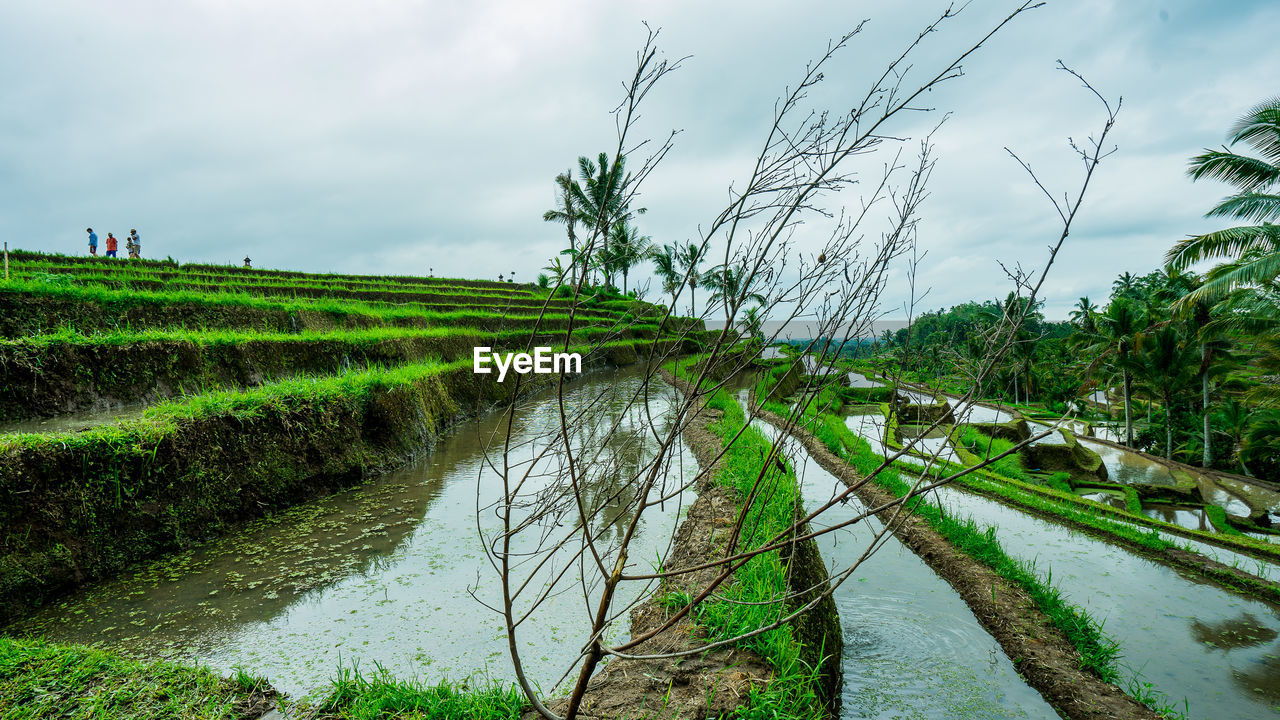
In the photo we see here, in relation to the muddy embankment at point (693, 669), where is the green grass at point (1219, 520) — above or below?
below

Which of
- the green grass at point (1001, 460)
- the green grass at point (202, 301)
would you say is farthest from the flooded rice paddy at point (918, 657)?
the green grass at point (1001, 460)

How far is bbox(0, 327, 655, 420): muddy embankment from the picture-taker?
4.62 m

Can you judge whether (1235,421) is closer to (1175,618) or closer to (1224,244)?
(1224,244)

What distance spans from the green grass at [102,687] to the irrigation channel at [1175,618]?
118 inches

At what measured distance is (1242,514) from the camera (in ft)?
30.1

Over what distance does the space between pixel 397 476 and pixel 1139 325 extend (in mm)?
20170

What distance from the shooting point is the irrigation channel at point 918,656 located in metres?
3.21

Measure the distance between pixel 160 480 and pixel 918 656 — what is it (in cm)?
549

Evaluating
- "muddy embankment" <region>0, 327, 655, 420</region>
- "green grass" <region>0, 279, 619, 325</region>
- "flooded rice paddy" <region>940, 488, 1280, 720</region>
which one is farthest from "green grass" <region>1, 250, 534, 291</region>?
"flooded rice paddy" <region>940, 488, 1280, 720</region>

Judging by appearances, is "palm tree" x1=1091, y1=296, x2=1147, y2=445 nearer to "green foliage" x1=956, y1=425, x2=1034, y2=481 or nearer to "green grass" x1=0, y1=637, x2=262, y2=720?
"green foliage" x1=956, y1=425, x2=1034, y2=481

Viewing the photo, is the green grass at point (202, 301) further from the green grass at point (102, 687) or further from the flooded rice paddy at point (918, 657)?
the flooded rice paddy at point (918, 657)

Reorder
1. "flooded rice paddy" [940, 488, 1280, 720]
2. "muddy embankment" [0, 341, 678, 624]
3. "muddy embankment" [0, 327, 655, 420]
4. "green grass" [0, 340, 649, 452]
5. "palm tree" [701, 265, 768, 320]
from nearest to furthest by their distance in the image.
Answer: "palm tree" [701, 265, 768, 320], "muddy embankment" [0, 341, 678, 624], "green grass" [0, 340, 649, 452], "flooded rice paddy" [940, 488, 1280, 720], "muddy embankment" [0, 327, 655, 420]

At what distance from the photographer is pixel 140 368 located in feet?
17.8

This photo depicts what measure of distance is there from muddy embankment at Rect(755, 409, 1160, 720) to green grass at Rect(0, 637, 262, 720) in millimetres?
2620
